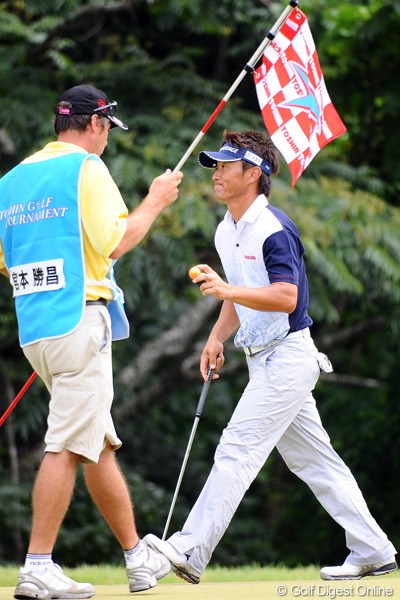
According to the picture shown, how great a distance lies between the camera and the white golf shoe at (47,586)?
16.2 feet

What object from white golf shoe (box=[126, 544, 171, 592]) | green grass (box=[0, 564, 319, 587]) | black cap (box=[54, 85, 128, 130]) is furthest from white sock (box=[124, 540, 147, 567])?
green grass (box=[0, 564, 319, 587])

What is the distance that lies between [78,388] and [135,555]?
0.77 m

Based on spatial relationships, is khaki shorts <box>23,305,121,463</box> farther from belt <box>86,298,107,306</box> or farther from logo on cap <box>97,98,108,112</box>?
logo on cap <box>97,98,108,112</box>

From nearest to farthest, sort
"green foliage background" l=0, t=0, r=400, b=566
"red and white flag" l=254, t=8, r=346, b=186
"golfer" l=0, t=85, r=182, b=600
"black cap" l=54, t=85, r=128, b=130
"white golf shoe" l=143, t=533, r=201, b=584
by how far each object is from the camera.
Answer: "golfer" l=0, t=85, r=182, b=600
"black cap" l=54, t=85, r=128, b=130
"white golf shoe" l=143, t=533, r=201, b=584
"red and white flag" l=254, t=8, r=346, b=186
"green foliage background" l=0, t=0, r=400, b=566

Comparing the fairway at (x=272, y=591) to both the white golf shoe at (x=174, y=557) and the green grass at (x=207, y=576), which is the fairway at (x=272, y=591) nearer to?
the white golf shoe at (x=174, y=557)

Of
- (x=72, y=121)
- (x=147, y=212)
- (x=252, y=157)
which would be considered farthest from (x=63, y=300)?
(x=252, y=157)

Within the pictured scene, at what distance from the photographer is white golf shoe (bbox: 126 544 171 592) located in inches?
210

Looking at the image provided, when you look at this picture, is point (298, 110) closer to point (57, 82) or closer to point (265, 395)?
point (265, 395)

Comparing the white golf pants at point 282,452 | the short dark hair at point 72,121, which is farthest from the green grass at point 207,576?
the short dark hair at point 72,121

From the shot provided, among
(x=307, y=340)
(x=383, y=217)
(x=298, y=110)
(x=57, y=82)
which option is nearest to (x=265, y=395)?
(x=307, y=340)

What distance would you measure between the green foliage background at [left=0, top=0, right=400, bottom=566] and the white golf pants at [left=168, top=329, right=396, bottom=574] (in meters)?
4.09

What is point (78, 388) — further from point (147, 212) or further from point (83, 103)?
point (83, 103)

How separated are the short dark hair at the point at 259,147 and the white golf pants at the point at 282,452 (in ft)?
2.31

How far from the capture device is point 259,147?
19.1 ft
